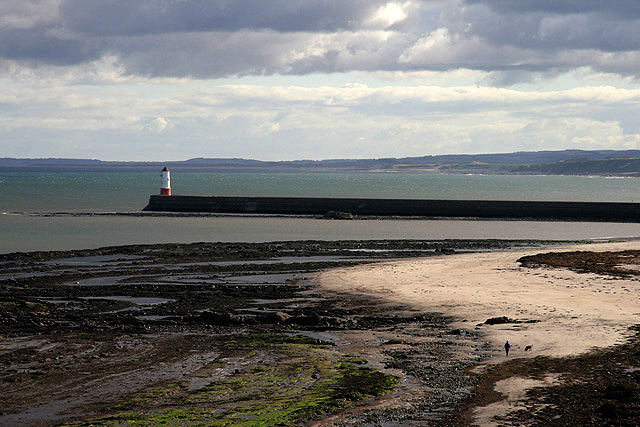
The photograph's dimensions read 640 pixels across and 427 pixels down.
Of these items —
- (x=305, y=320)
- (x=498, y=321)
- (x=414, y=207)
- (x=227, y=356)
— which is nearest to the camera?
(x=227, y=356)

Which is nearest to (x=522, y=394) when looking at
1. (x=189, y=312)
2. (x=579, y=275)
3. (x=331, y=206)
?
(x=189, y=312)

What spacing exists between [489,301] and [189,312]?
9370mm

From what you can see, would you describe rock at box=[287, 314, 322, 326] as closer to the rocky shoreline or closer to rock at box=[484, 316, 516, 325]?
the rocky shoreline

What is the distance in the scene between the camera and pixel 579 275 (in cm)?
3156

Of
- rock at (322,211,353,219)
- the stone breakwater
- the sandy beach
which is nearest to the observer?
the sandy beach

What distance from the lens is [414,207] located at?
7406cm

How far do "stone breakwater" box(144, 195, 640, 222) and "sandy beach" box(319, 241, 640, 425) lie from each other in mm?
33057

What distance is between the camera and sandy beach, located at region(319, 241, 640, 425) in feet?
61.7

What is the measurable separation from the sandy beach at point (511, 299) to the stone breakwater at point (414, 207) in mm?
33057

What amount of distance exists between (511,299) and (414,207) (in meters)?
48.1

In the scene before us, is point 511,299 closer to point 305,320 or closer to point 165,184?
point 305,320

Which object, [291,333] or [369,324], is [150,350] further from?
[369,324]

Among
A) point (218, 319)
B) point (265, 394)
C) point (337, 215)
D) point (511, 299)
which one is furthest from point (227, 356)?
point (337, 215)

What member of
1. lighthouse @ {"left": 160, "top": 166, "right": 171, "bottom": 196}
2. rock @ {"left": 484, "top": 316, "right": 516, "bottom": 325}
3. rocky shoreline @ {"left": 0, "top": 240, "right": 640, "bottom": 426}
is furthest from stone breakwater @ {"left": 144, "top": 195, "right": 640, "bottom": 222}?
rock @ {"left": 484, "top": 316, "right": 516, "bottom": 325}
